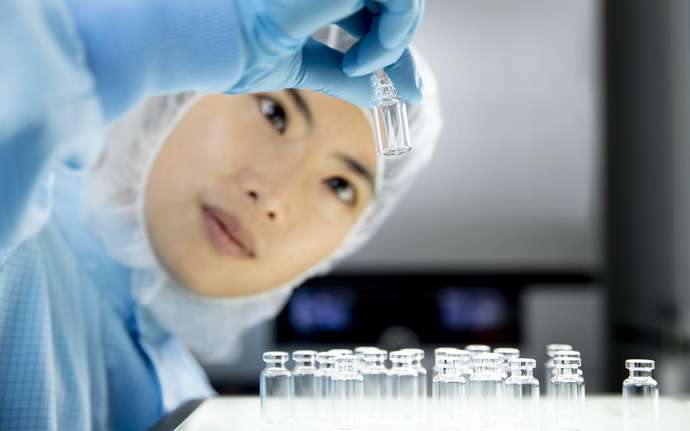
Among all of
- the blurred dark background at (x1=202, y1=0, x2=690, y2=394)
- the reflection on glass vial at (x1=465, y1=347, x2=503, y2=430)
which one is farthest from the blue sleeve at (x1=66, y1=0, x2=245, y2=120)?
the blurred dark background at (x1=202, y1=0, x2=690, y2=394)

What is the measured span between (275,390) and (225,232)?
0.45 metres

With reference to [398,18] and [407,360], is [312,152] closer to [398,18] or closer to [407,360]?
[407,360]

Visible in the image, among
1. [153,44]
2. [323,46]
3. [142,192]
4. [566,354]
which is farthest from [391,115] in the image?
[142,192]

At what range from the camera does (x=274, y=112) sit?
5.55ft

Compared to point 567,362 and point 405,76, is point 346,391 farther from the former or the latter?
point 405,76

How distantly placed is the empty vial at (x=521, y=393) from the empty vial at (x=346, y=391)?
0.74ft

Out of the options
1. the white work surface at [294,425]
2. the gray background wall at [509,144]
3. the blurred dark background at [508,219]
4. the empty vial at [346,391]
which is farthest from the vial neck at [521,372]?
the gray background wall at [509,144]

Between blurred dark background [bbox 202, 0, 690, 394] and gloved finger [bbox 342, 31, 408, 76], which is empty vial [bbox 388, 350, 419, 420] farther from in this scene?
blurred dark background [bbox 202, 0, 690, 394]

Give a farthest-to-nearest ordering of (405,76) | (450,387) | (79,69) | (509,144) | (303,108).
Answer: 1. (509,144)
2. (303,108)
3. (450,387)
4. (405,76)
5. (79,69)

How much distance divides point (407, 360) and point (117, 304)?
2.25 feet

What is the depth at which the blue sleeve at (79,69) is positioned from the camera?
90cm

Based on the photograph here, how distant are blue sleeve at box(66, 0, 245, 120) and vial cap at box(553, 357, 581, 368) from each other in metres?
0.64

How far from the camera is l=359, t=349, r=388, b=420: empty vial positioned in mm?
1317

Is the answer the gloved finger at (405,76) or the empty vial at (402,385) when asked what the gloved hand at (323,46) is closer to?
the gloved finger at (405,76)
